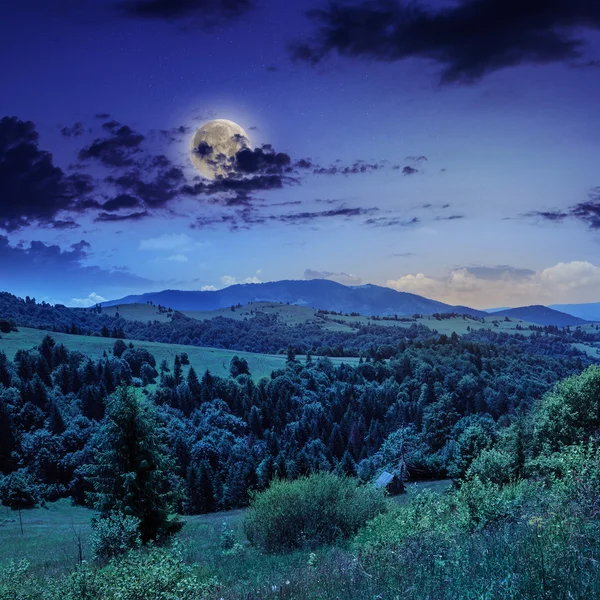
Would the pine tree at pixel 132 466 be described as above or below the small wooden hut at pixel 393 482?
above

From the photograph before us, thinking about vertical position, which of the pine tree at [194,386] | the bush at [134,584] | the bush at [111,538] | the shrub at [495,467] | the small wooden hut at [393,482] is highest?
the bush at [134,584]

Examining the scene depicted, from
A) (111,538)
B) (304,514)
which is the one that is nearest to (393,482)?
(304,514)

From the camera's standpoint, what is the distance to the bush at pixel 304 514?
1196 inches

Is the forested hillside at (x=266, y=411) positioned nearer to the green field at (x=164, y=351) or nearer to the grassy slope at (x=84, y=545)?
the green field at (x=164, y=351)

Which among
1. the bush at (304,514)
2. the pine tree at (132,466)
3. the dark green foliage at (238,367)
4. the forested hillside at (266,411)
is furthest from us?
the dark green foliage at (238,367)

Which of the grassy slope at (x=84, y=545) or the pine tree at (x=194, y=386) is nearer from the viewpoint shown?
the grassy slope at (x=84, y=545)

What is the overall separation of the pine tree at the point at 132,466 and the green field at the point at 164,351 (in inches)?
5179

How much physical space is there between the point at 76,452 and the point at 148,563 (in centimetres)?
10592

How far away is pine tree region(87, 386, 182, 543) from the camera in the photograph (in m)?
36.6

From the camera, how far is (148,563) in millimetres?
12039

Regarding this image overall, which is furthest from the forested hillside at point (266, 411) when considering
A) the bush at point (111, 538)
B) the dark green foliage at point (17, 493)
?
the bush at point (111, 538)

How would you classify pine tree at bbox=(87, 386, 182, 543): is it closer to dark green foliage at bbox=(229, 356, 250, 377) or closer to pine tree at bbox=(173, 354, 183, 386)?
pine tree at bbox=(173, 354, 183, 386)

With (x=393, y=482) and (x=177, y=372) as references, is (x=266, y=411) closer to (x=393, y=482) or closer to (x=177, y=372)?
(x=177, y=372)

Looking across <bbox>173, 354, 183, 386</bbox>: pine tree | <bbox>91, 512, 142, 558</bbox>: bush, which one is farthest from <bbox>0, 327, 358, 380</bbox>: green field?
<bbox>91, 512, 142, 558</bbox>: bush
